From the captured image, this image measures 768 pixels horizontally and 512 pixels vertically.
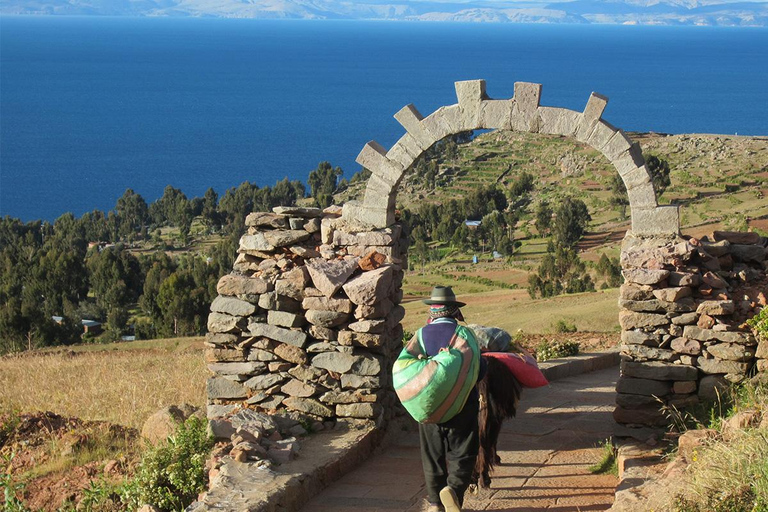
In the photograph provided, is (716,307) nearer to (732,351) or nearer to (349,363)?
(732,351)

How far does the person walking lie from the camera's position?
21.9 ft

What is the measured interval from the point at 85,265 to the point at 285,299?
51.7 metres

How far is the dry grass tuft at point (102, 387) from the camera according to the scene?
41.1 ft

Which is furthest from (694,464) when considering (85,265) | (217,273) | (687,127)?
(687,127)

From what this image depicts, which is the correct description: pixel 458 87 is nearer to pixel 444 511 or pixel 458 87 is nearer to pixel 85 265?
pixel 444 511

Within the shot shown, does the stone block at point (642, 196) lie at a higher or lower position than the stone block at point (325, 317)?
higher

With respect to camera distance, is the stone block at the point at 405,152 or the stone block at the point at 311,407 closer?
the stone block at the point at 311,407

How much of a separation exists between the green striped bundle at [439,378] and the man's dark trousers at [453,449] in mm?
204

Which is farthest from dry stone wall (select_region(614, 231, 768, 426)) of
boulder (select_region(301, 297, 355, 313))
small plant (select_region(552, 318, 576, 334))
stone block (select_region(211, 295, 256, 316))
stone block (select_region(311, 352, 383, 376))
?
small plant (select_region(552, 318, 576, 334))

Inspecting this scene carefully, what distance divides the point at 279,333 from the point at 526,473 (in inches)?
114

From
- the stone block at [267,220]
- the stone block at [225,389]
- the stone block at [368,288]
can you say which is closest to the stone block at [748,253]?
the stone block at [368,288]

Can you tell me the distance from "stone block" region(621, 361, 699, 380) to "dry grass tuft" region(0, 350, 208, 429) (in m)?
5.85

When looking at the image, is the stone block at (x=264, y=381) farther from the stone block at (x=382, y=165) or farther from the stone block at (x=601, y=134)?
the stone block at (x=601, y=134)

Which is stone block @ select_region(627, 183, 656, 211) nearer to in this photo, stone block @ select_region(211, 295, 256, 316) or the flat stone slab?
the flat stone slab
